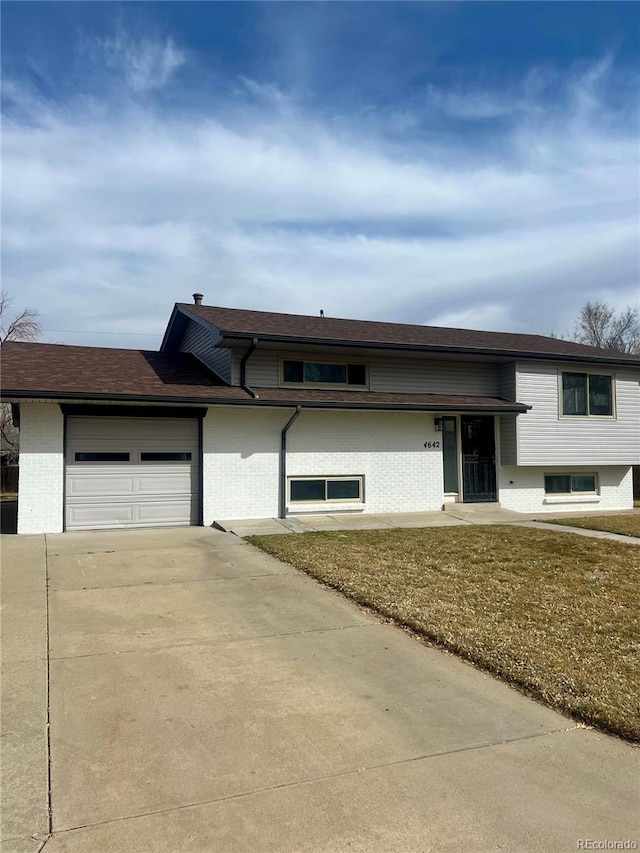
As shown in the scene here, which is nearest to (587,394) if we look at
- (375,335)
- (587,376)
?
(587,376)

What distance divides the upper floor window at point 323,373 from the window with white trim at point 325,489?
248 cm

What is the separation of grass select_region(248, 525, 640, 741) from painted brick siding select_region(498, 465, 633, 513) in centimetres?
459

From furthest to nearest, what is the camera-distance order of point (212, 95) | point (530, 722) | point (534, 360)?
1. point (534, 360)
2. point (212, 95)
3. point (530, 722)

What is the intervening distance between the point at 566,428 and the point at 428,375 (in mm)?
4001

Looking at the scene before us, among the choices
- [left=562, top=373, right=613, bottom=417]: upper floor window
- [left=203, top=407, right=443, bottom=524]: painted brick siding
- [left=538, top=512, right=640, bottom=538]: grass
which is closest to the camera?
[left=538, top=512, right=640, bottom=538]: grass

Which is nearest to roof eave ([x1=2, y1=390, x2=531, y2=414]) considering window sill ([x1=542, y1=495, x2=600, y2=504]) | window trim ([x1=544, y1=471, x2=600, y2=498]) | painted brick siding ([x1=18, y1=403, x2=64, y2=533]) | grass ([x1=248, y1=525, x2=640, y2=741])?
painted brick siding ([x1=18, y1=403, x2=64, y2=533])

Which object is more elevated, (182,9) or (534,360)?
(182,9)

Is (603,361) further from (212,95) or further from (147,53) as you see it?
(147,53)

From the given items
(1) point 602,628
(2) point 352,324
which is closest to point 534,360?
(2) point 352,324

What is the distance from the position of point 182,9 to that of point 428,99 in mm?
4839

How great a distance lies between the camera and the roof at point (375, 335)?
13539 mm

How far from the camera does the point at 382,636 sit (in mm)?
5348

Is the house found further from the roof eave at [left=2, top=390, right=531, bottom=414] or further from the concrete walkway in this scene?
the concrete walkway

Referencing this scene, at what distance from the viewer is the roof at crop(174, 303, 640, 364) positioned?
533 inches
